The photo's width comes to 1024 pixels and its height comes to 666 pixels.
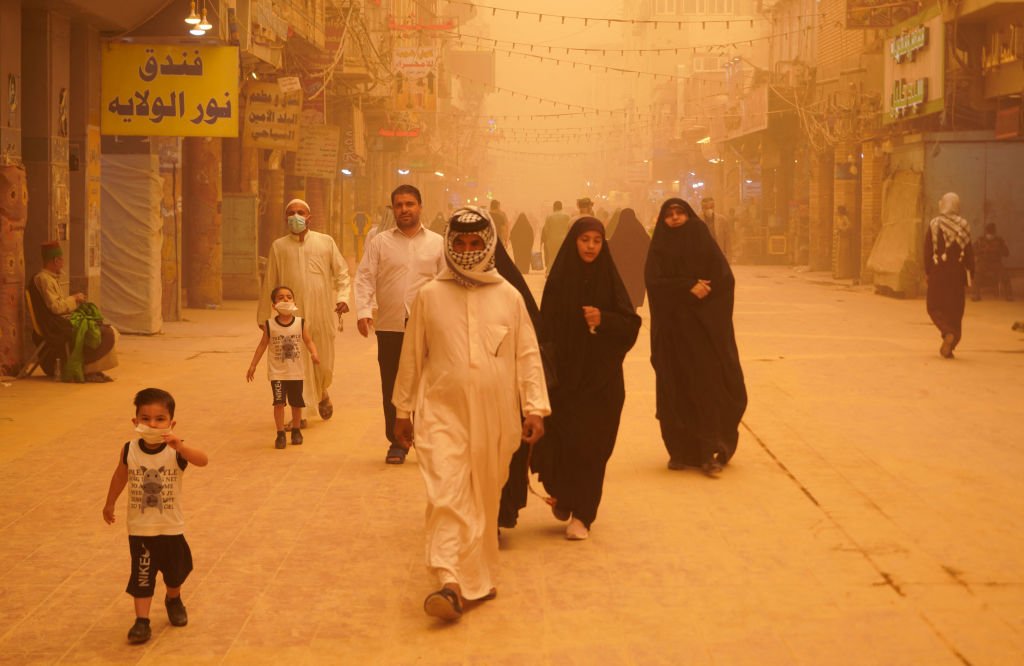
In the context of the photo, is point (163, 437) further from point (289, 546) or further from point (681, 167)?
point (681, 167)

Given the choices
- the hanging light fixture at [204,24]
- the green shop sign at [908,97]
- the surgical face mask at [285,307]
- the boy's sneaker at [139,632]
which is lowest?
the boy's sneaker at [139,632]

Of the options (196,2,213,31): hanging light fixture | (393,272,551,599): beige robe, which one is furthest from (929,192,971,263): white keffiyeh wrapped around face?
(393,272,551,599): beige robe

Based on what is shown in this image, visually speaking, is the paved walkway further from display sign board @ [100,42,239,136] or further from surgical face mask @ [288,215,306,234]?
display sign board @ [100,42,239,136]

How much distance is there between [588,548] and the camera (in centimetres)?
689

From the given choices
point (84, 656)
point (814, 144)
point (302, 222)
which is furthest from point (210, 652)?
point (814, 144)

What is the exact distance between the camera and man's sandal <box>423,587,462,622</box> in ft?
17.8

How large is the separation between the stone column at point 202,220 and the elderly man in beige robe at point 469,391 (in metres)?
16.3

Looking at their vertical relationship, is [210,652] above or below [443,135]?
below

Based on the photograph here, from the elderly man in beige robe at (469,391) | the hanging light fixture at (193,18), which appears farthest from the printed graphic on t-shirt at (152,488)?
the hanging light fixture at (193,18)

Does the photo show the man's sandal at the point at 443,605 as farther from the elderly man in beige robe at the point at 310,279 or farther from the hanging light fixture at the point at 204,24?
the hanging light fixture at the point at 204,24

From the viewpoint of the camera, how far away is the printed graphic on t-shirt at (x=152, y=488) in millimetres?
5270

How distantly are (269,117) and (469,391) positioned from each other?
1835 centimetres

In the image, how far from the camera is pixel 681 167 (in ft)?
261

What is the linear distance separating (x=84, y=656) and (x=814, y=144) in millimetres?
31868
